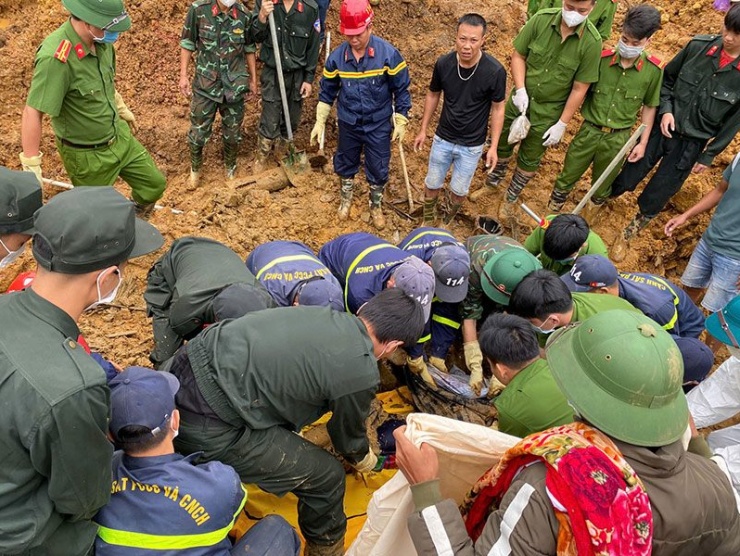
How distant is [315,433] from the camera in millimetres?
3439

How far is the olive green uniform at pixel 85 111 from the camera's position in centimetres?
346

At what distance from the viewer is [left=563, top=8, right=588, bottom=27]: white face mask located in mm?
4297

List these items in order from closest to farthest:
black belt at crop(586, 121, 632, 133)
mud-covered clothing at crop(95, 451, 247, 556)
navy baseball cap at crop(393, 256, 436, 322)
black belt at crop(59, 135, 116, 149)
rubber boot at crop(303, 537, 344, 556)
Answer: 1. mud-covered clothing at crop(95, 451, 247, 556)
2. rubber boot at crop(303, 537, 344, 556)
3. navy baseball cap at crop(393, 256, 436, 322)
4. black belt at crop(59, 135, 116, 149)
5. black belt at crop(586, 121, 632, 133)

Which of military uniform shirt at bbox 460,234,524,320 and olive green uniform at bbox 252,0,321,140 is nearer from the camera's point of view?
military uniform shirt at bbox 460,234,524,320

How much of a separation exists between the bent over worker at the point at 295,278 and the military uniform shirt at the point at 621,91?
291 cm

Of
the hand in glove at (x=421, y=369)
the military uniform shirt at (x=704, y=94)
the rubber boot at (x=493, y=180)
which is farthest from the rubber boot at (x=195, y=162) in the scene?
the military uniform shirt at (x=704, y=94)

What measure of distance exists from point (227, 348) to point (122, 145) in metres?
2.47

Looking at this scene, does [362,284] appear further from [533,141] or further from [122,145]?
[533,141]

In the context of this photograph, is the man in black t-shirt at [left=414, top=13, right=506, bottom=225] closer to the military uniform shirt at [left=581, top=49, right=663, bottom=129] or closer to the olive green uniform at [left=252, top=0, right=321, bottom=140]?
the military uniform shirt at [left=581, top=49, right=663, bottom=129]

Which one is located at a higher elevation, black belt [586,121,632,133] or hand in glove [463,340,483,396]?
black belt [586,121,632,133]

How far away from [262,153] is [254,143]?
43cm

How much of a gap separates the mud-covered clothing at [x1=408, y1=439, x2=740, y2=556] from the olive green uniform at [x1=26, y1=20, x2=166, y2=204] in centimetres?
337

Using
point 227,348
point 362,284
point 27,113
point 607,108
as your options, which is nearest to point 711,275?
point 607,108

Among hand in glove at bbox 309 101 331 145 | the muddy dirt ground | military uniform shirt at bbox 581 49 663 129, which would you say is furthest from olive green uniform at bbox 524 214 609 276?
hand in glove at bbox 309 101 331 145
